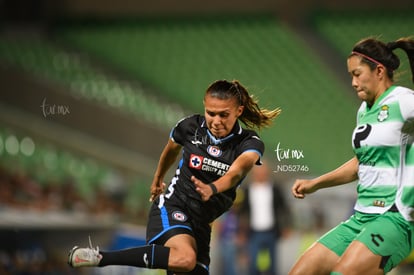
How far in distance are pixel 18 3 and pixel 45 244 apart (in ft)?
25.4

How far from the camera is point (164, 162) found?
17.7 ft

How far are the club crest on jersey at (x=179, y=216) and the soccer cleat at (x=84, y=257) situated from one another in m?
0.52

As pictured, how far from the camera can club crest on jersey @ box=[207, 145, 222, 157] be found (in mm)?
4984

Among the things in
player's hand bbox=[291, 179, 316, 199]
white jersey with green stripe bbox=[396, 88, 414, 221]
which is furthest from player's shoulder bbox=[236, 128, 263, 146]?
white jersey with green stripe bbox=[396, 88, 414, 221]

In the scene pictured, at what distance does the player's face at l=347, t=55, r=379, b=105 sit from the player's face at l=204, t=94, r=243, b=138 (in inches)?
32.8

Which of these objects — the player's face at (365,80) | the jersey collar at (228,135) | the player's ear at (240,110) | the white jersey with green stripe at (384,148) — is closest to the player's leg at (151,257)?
the jersey collar at (228,135)

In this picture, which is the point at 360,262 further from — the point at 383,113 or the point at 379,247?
the point at 383,113

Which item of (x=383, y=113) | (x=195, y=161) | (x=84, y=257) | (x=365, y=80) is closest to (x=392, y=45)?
(x=365, y=80)

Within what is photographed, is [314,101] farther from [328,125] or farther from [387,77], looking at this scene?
[387,77]

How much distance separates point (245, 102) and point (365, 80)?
92 cm

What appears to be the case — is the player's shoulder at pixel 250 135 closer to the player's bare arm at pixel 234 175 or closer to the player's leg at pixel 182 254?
the player's bare arm at pixel 234 175

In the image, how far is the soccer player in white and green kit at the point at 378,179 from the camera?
13.9ft

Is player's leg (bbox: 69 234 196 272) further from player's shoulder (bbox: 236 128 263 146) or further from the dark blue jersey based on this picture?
player's shoulder (bbox: 236 128 263 146)

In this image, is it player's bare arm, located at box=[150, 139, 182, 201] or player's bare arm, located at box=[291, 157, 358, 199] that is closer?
player's bare arm, located at box=[291, 157, 358, 199]
